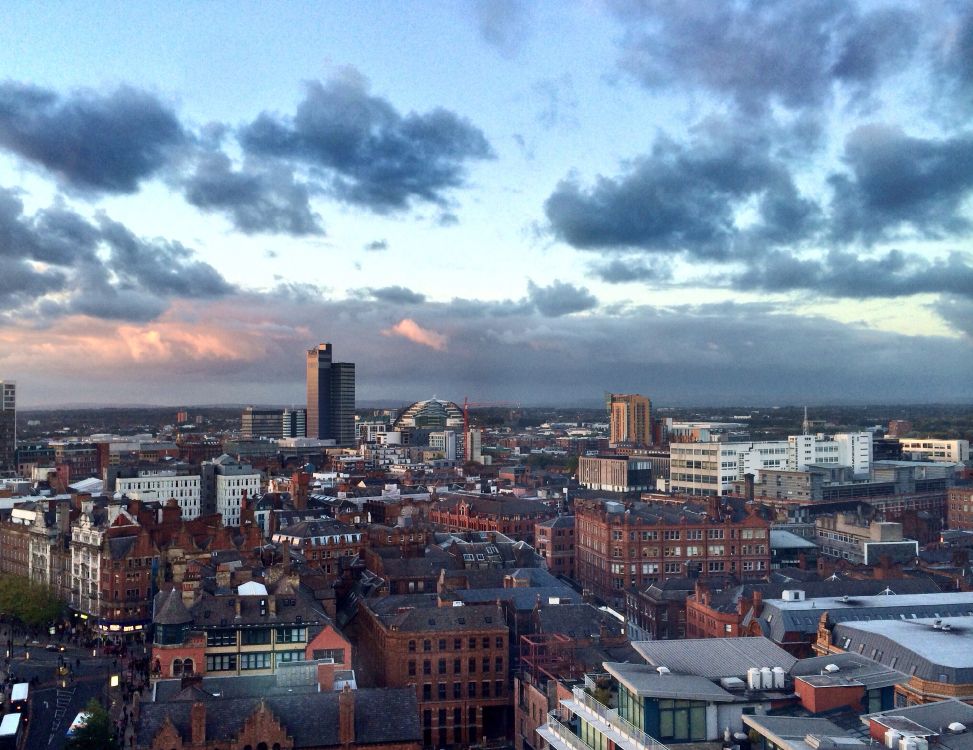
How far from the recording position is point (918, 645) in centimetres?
5900

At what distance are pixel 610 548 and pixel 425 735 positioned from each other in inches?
2094

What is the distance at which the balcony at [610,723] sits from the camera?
1901 inches

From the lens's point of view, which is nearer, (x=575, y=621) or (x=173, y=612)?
(x=173, y=612)

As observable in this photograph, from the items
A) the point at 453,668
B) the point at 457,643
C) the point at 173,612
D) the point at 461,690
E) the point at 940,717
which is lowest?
the point at 461,690

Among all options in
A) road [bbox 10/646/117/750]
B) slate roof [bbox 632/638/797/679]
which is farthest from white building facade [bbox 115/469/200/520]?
slate roof [bbox 632/638/797/679]

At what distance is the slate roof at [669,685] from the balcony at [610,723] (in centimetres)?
199

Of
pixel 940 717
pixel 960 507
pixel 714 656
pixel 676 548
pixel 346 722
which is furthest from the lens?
pixel 960 507

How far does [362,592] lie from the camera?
11075 cm

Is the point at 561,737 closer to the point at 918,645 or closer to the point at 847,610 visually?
the point at 918,645

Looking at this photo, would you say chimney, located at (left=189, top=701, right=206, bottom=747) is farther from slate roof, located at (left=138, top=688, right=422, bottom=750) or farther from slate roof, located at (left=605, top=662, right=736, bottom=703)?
slate roof, located at (left=605, top=662, right=736, bottom=703)

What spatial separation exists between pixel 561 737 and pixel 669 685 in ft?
40.9

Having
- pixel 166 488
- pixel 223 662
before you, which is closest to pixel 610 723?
pixel 223 662

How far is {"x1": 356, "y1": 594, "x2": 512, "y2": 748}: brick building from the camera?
8475 centimetres

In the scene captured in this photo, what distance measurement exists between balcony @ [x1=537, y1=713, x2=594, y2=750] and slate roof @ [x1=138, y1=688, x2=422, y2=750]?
360 inches
